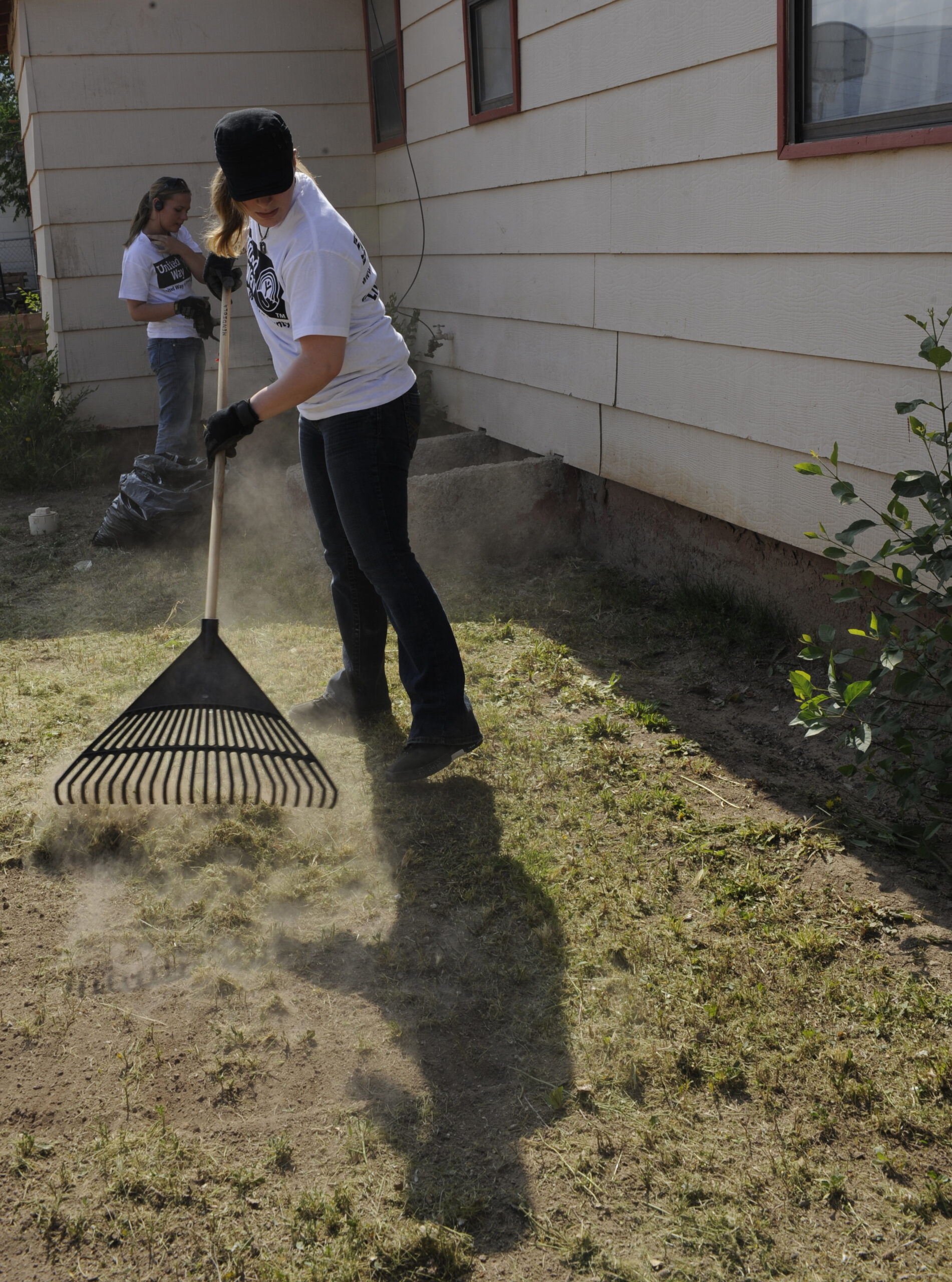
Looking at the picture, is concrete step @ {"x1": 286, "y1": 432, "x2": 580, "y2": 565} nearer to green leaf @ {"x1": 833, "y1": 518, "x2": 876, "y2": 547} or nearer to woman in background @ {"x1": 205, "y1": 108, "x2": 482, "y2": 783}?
woman in background @ {"x1": 205, "y1": 108, "x2": 482, "y2": 783}

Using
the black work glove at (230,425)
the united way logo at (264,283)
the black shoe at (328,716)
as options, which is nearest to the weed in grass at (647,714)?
the black shoe at (328,716)

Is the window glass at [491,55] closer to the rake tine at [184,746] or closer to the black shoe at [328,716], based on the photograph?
the black shoe at [328,716]

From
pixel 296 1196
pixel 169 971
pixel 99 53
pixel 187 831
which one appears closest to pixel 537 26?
pixel 99 53

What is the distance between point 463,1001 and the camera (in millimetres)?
2480

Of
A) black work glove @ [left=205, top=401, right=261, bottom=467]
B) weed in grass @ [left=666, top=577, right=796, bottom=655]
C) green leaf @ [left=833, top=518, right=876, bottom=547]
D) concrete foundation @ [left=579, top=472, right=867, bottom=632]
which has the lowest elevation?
weed in grass @ [left=666, top=577, right=796, bottom=655]

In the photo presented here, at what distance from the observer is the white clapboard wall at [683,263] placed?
136 inches

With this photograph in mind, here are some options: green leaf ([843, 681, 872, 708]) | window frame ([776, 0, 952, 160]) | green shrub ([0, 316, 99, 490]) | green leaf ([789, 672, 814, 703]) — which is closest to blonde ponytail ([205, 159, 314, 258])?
window frame ([776, 0, 952, 160])

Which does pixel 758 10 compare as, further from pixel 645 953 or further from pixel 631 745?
pixel 645 953

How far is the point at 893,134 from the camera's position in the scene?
3.20m

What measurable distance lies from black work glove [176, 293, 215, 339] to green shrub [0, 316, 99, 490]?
5.89 ft

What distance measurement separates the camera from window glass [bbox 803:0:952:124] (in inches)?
121

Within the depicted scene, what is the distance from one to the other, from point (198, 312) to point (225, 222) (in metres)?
3.05

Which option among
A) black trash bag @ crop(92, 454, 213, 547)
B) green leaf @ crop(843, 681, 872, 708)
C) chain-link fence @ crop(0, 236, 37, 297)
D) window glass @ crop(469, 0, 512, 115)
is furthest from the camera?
chain-link fence @ crop(0, 236, 37, 297)

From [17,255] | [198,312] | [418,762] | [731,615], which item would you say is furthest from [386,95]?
[17,255]
